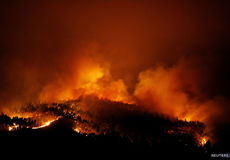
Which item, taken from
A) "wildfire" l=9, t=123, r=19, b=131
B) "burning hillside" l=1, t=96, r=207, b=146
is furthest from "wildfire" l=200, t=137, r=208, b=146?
"wildfire" l=9, t=123, r=19, b=131

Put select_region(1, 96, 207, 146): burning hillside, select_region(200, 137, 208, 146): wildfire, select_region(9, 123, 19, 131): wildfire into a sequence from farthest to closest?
select_region(200, 137, 208, 146): wildfire, select_region(1, 96, 207, 146): burning hillside, select_region(9, 123, 19, 131): wildfire

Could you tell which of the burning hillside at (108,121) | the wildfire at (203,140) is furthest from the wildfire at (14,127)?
the wildfire at (203,140)

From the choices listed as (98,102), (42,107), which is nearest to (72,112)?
(42,107)

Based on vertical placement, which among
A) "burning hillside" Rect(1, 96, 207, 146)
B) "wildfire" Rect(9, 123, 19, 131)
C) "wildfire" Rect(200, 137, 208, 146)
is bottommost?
"wildfire" Rect(200, 137, 208, 146)

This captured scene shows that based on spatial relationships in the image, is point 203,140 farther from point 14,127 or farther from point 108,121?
point 14,127

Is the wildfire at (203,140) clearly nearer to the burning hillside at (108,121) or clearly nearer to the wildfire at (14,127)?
the burning hillside at (108,121)

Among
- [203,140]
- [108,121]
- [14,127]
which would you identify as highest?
[108,121]

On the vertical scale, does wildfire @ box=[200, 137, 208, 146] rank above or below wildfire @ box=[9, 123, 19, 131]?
below

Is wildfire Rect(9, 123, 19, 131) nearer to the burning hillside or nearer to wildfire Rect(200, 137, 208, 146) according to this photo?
the burning hillside

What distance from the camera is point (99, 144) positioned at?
10.5 m

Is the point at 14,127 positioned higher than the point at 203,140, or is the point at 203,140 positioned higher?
the point at 14,127

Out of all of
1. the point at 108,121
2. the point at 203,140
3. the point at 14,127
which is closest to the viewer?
the point at 14,127

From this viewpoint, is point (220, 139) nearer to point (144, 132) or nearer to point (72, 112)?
point (144, 132)

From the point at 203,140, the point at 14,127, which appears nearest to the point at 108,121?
the point at 14,127
